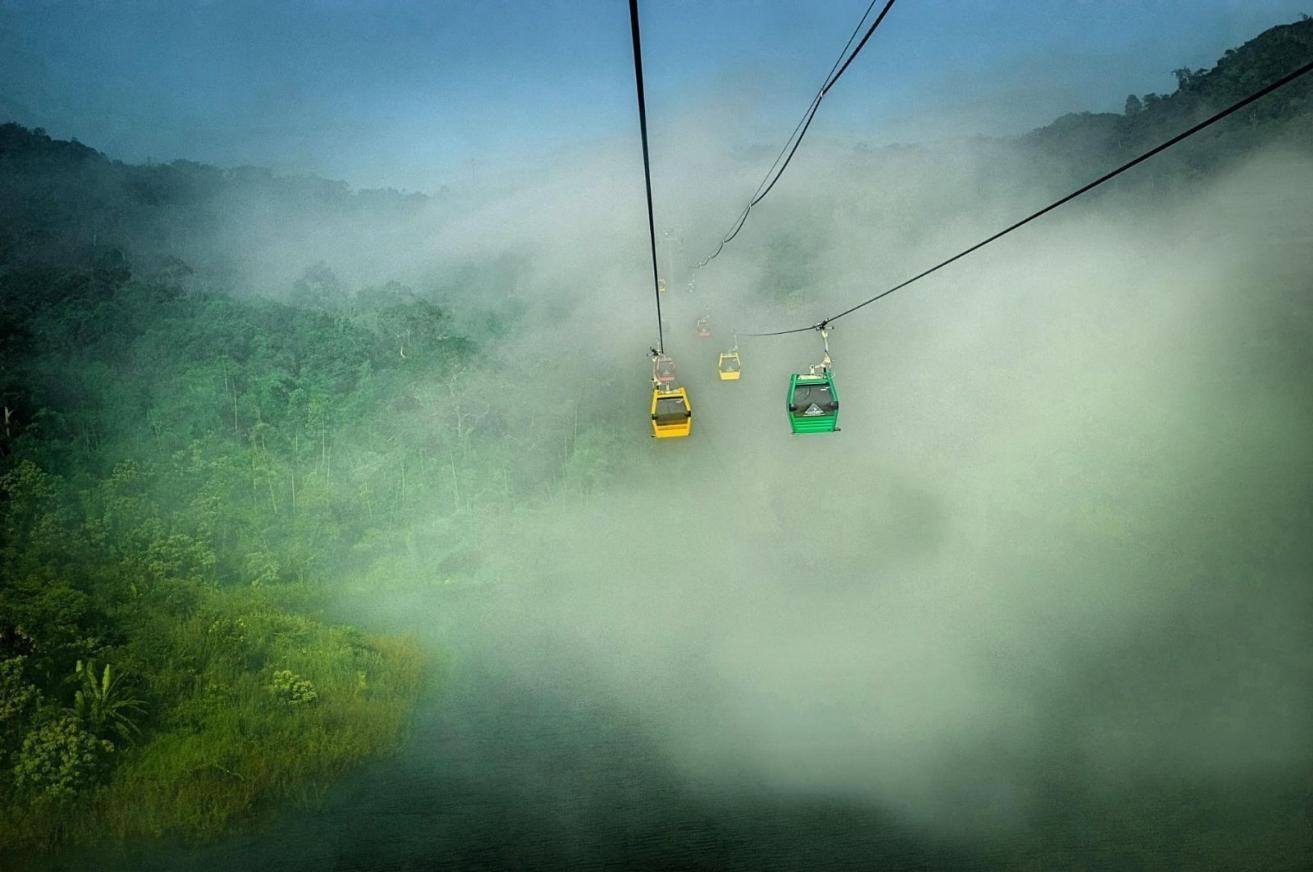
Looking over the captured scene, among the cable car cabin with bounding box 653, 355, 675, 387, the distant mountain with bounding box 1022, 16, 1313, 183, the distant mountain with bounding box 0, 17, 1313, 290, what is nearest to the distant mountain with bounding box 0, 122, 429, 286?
the distant mountain with bounding box 0, 17, 1313, 290

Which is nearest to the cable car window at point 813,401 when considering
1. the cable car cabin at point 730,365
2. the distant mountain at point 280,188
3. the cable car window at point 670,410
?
the cable car window at point 670,410

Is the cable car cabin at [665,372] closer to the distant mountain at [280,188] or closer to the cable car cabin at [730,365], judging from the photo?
the cable car cabin at [730,365]

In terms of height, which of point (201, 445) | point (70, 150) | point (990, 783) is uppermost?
point (70, 150)

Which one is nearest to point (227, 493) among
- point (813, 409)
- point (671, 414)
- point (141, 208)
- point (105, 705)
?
point (105, 705)

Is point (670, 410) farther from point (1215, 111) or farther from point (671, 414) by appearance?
point (1215, 111)

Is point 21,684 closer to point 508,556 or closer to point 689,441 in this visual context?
point 508,556

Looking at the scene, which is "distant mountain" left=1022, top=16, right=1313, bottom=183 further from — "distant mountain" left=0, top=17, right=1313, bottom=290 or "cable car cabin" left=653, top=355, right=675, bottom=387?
"cable car cabin" left=653, top=355, right=675, bottom=387

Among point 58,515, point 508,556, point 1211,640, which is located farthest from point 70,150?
point 1211,640
